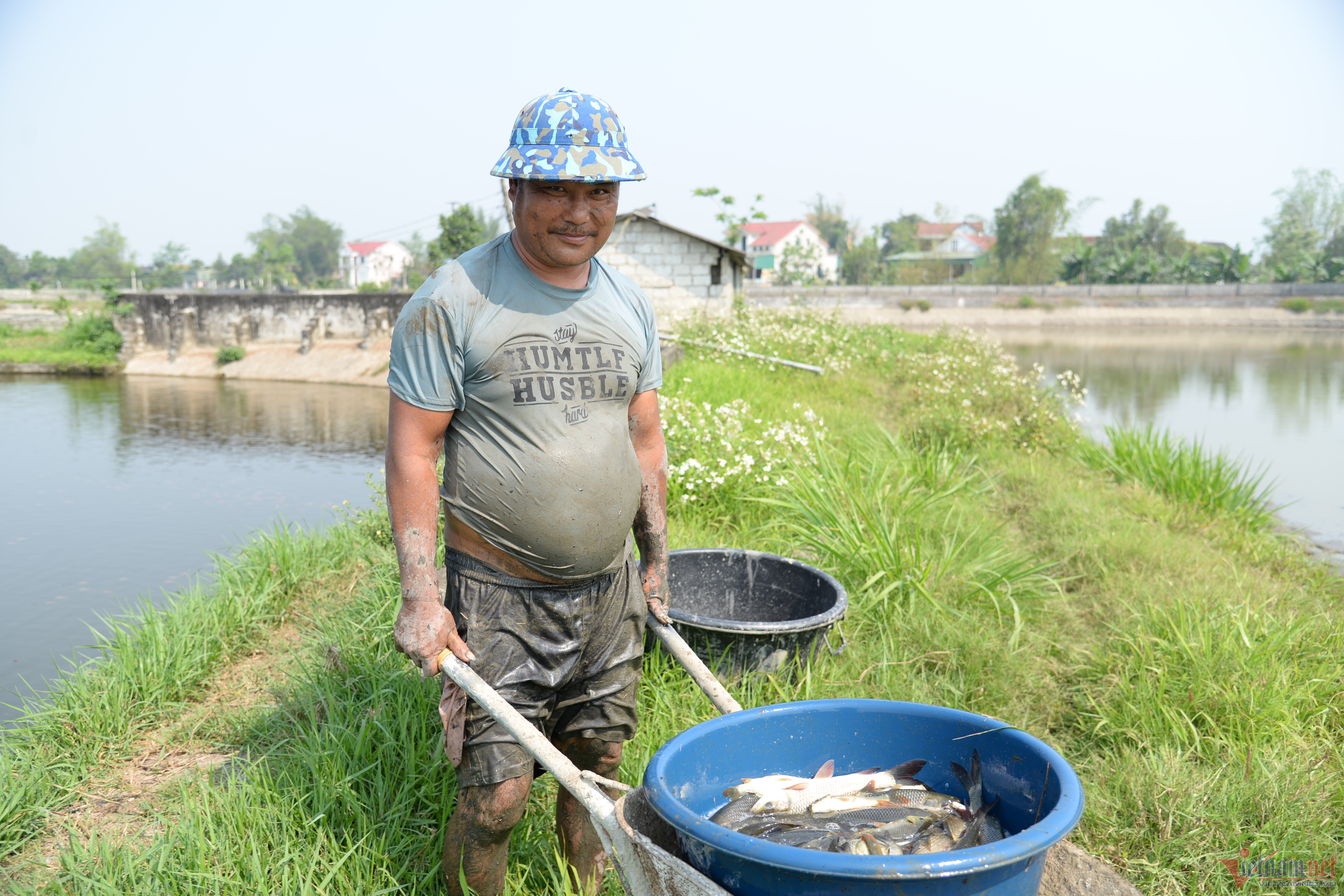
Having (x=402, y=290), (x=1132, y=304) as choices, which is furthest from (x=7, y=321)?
(x=1132, y=304)

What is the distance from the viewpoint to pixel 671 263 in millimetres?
19344

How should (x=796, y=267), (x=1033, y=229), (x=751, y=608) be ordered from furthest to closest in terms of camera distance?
(x=796, y=267), (x=1033, y=229), (x=751, y=608)

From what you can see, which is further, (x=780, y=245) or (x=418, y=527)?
(x=780, y=245)

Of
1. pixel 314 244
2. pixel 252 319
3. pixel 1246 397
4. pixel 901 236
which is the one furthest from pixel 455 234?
pixel 314 244

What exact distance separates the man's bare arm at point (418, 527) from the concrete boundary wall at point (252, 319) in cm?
2784

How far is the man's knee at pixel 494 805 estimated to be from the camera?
197 cm

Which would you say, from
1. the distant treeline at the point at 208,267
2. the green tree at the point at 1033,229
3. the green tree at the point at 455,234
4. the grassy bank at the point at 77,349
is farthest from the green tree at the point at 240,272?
the green tree at the point at 1033,229

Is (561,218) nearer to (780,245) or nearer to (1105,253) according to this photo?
(1105,253)

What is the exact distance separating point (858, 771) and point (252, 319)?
31858 millimetres

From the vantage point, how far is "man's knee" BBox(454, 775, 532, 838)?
1.97 metres

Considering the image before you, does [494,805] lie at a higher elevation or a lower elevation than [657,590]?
lower

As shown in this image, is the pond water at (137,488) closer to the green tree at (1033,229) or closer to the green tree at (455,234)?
the green tree at (455,234)

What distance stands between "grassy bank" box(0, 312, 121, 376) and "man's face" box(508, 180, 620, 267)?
107 feet

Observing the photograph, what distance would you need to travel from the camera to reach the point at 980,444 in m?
8.18
